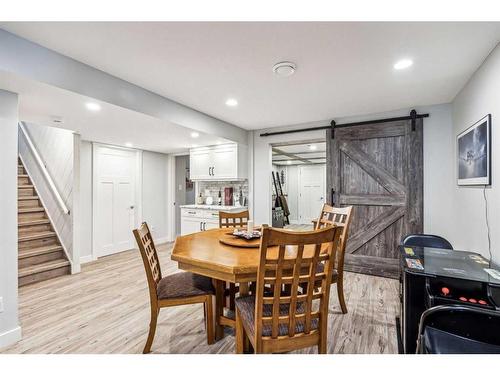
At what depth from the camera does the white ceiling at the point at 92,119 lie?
6.86 ft

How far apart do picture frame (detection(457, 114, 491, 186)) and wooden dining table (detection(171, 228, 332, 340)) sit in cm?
154

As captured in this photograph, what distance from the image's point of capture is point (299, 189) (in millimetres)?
8484

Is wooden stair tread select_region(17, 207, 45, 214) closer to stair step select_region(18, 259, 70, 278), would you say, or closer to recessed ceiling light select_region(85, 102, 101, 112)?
stair step select_region(18, 259, 70, 278)

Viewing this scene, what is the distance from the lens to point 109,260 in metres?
4.31

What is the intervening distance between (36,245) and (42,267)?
526 mm

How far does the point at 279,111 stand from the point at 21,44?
2.68 meters

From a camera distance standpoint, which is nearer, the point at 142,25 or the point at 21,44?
the point at 142,25

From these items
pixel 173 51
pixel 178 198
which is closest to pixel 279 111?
pixel 173 51

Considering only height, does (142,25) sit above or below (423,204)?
above

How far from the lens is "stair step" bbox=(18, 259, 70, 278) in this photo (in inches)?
127

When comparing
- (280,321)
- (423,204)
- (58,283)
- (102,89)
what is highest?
(102,89)

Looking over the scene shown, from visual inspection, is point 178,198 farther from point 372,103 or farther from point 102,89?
point 372,103

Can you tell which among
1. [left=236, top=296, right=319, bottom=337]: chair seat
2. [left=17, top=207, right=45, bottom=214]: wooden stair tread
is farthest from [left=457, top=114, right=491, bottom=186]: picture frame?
[left=17, top=207, right=45, bottom=214]: wooden stair tread
